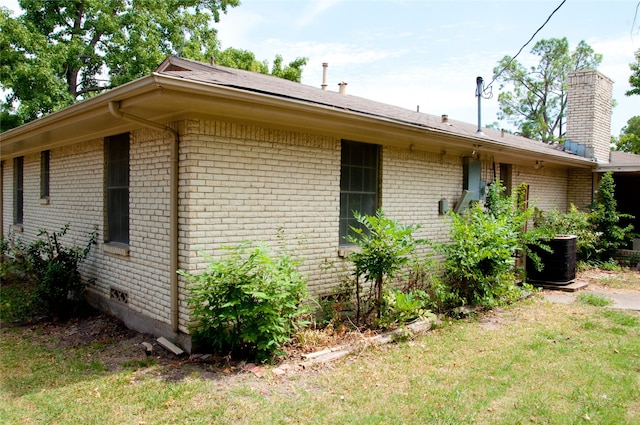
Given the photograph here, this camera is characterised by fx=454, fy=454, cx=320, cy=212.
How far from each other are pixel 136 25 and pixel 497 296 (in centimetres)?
2029

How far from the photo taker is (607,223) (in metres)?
12.2

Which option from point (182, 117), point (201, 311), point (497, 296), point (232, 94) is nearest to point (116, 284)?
point (201, 311)

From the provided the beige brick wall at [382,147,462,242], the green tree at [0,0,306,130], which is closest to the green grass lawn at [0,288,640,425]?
the beige brick wall at [382,147,462,242]

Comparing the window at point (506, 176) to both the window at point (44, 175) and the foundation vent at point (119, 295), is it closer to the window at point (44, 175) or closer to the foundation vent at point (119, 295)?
the foundation vent at point (119, 295)

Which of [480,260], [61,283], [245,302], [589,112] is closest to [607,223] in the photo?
[589,112]

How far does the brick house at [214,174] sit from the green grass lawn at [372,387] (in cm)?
107

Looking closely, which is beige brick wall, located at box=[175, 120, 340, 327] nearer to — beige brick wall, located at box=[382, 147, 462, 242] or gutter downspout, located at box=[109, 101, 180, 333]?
gutter downspout, located at box=[109, 101, 180, 333]

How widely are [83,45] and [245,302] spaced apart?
66.2ft

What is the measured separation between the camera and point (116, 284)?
659 centimetres

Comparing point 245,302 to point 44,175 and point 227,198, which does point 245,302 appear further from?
point 44,175

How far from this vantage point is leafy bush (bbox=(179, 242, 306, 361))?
4.64m

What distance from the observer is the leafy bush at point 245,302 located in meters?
4.64

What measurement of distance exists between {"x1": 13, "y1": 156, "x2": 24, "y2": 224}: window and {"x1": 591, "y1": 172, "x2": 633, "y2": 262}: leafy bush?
1439cm

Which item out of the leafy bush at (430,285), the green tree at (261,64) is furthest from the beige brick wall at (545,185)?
the green tree at (261,64)
